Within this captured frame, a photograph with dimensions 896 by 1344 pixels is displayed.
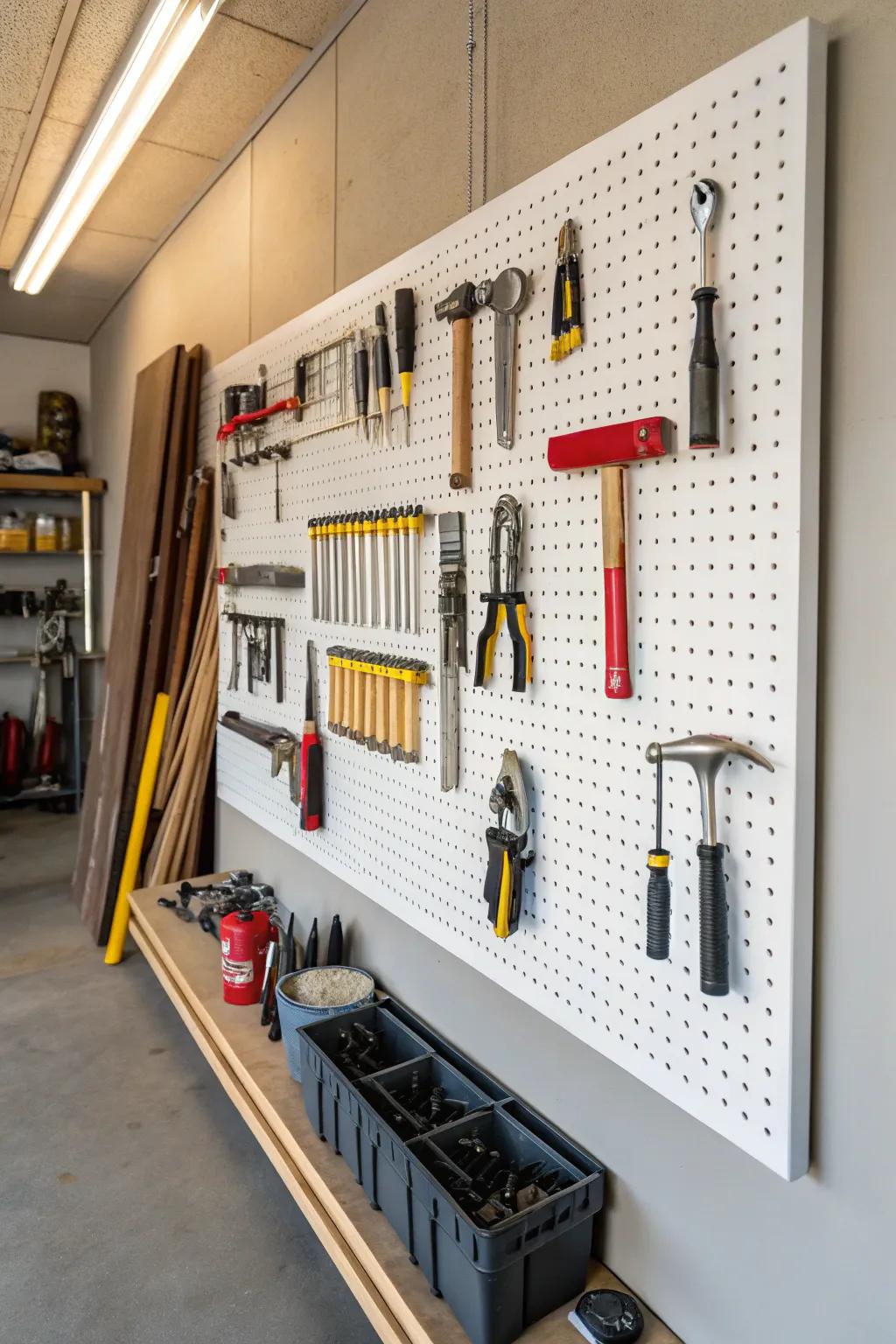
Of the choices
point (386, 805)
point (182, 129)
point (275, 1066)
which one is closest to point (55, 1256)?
point (275, 1066)

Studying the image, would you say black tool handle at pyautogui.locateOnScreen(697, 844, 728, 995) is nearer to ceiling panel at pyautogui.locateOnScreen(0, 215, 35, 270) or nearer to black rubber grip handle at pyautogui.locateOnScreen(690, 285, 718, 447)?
black rubber grip handle at pyautogui.locateOnScreen(690, 285, 718, 447)

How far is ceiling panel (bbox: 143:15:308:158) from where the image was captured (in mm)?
2555

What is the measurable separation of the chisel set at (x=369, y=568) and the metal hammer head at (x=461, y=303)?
0.38m

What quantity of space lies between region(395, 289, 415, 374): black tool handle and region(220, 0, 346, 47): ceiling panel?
1152mm

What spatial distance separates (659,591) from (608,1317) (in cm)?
113

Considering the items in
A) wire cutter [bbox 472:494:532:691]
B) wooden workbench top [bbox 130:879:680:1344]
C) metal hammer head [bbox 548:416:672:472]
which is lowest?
wooden workbench top [bbox 130:879:680:1344]

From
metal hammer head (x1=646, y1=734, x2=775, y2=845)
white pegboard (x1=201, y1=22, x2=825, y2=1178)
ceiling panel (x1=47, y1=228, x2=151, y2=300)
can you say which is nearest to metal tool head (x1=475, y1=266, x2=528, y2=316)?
white pegboard (x1=201, y1=22, x2=825, y2=1178)

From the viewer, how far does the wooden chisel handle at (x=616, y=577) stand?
1273mm

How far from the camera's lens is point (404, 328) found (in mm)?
1808

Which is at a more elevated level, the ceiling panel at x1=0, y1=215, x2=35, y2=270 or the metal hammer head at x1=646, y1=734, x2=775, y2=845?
the ceiling panel at x1=0, y1=215, x2=35, y2=270

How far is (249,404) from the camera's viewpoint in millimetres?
2676

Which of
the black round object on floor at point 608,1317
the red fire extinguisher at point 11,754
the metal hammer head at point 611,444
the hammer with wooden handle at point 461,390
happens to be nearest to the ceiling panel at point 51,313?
the red fire extinguisher at point 11,754

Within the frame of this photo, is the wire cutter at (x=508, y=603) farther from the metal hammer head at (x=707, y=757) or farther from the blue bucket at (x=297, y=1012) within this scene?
the blue bucket at (x=297, y=1012)

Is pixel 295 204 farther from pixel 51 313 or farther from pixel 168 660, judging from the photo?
pixel 51 313
